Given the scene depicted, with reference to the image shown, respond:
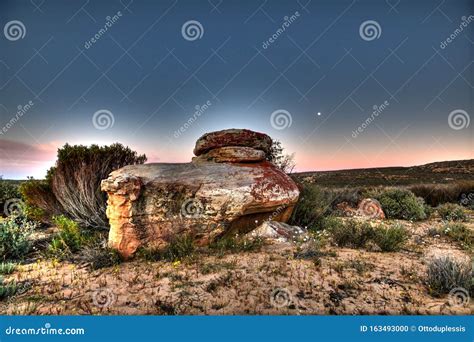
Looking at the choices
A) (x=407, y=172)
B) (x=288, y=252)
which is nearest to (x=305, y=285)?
(x=288, y=252)

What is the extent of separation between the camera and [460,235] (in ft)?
19.8

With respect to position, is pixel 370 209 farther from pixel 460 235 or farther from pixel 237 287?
pixel 237 287

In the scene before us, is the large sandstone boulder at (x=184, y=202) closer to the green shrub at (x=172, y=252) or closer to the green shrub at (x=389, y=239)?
the green shrub at (x=172, y=252)

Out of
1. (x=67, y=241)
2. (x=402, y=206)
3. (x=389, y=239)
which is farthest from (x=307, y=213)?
(x=67, y=241)

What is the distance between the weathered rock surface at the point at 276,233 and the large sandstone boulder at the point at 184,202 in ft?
0.65

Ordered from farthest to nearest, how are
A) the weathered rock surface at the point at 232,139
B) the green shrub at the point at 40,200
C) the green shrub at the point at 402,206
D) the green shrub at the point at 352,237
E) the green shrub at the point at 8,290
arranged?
the green shrub at the point at 402,206 < the green shrub at the point at 40,200 < the weathered rock surface at the point at 232,139 < the green shrub at the point at 352,237 < the green shrub at the point at 8,290

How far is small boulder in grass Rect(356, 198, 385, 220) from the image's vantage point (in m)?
9.28

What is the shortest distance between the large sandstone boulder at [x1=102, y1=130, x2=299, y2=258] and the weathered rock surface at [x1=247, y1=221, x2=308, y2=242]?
7.8 inches

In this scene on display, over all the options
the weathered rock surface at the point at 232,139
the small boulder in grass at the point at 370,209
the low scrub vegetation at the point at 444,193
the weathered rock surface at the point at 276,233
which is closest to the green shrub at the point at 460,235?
the small boulder in grass at the point at 370,209

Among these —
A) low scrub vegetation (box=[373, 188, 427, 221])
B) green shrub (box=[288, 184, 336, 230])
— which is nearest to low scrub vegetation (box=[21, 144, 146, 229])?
green shrub (box=[288, 184, 336, 230])

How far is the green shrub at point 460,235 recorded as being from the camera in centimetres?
559

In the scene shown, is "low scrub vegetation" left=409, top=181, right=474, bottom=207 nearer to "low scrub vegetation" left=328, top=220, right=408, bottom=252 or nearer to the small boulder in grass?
the small boulder in grass

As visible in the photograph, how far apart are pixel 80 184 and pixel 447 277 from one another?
7.49 metres

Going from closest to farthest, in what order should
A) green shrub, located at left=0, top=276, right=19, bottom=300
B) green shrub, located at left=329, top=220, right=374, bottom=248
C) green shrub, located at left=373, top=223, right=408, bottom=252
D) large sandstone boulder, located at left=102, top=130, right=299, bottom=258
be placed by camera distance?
green shrub, located at left=0, top=276, right=19, bottom=300 → large sandstone boulder, located at left=102, top=130, right=299, bottom=258 → green shrub, located at left=373, top=223, right=408, bottom=252 → green shrub, located at left=329, top=220, right=374, bottom=248
